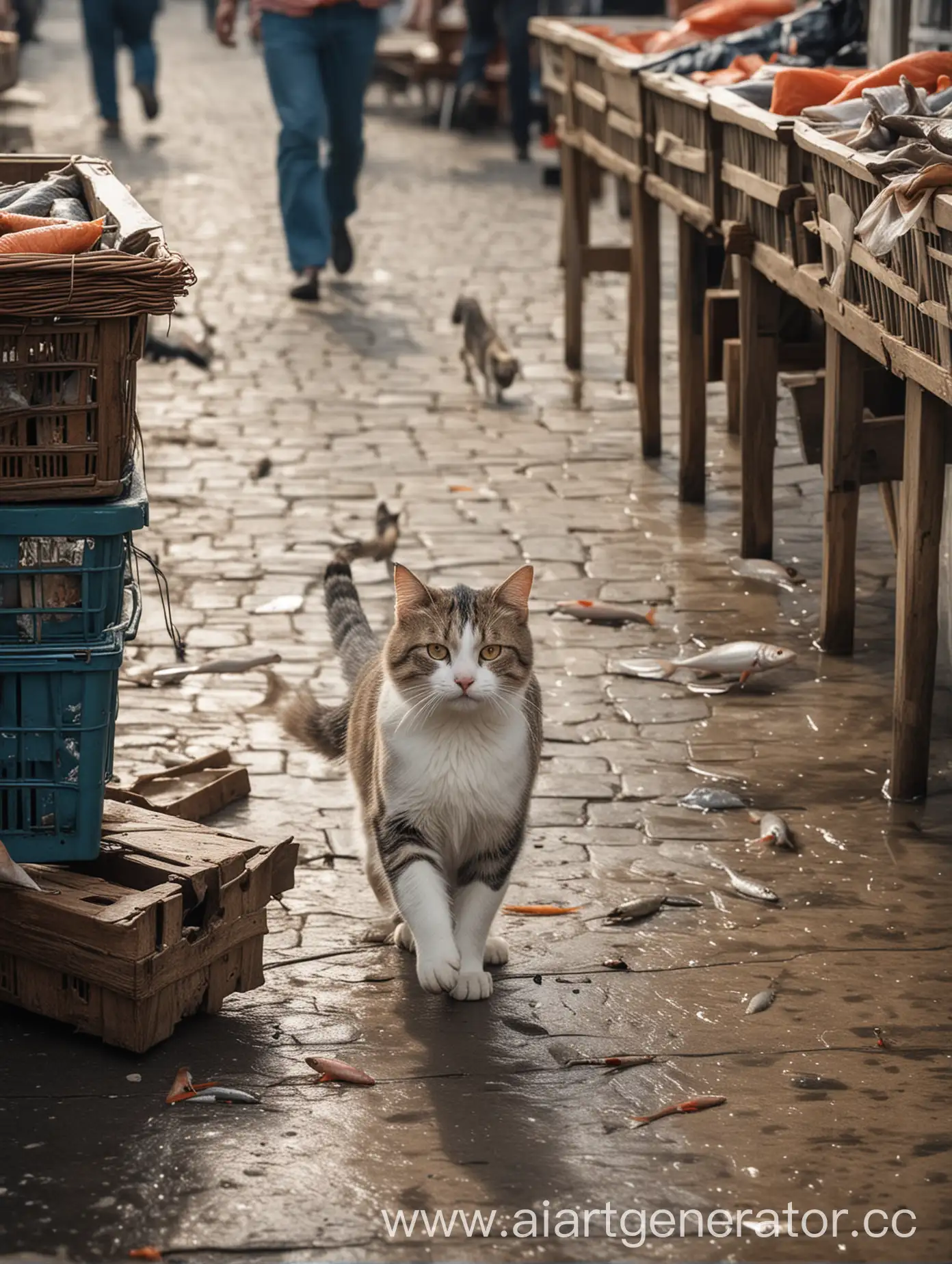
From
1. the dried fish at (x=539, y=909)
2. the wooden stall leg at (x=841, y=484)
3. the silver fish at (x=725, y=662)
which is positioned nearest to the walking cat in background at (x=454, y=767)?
the dried fish at (x=539, y=909)

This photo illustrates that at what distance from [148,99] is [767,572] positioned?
48.4 feet

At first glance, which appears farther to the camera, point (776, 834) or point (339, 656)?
point (339, 656)

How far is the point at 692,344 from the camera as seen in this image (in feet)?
26.5

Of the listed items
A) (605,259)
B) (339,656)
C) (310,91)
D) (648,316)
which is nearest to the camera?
(339,656)

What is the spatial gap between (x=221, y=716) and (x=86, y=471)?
85.7 inches

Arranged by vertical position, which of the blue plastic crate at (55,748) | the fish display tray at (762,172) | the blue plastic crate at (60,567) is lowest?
the blue plastic crate at (55,748)

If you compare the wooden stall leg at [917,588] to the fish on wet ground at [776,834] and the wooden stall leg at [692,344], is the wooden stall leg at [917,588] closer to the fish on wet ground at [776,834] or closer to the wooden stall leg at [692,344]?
the fish on wet ground at [776,834]

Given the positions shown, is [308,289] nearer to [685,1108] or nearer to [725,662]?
[725,662]

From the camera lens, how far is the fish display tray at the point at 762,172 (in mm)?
6141

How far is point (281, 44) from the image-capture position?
11.8 metres

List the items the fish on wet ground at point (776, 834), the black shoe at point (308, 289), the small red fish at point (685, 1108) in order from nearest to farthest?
the small red fish at point (685, 1108), the fish on wet ground at point (776, 834), the black shoe at point (308, 289)

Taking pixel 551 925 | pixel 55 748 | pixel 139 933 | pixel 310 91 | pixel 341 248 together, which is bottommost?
pixel 551 925

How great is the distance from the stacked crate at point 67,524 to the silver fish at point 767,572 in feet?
12.1

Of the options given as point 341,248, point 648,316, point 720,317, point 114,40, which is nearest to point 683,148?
point 720,317
